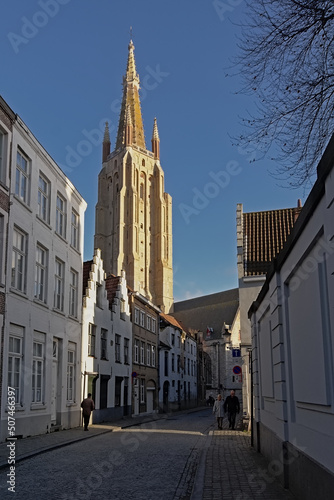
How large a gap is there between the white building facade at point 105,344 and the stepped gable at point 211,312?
5226 cm

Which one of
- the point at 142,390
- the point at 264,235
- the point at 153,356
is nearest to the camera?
the point at 264,235

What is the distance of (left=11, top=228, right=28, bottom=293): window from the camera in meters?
17.3

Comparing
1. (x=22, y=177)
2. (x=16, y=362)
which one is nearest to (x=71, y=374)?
(x=16, y=362)

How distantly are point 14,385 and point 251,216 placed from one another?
14.4 meters

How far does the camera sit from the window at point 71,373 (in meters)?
22.7

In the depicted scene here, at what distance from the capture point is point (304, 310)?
7.37 m

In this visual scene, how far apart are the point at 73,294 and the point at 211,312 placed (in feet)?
233

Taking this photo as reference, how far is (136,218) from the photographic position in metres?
90.7

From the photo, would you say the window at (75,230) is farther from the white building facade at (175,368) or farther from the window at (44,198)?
the white building facade at (175,368)

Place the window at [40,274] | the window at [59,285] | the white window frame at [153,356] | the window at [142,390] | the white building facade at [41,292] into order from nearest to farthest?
the white building facade at [41,292] → the window at [40,274] → the window at [59,285] → the window at [142,390] → the white window frame at [153,356]

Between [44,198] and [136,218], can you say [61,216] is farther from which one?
[136,218]

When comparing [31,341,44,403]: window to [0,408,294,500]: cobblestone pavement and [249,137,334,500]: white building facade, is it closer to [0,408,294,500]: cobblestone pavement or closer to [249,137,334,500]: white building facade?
[0,408,294,500]: cobblestone pavement

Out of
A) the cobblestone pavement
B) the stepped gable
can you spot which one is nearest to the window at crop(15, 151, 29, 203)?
the cobblestone pavement

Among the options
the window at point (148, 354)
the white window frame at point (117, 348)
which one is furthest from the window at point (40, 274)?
the window at point (148, 354)
